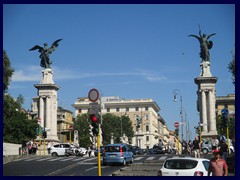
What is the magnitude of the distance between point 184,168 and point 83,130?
93.1 metres

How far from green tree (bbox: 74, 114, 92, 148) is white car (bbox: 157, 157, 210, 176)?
8718 cm

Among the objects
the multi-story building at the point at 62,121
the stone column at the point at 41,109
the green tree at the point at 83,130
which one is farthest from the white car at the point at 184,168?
the multi-story building at the point at 62,121

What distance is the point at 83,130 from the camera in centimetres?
10612

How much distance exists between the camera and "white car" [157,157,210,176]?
45.2ft

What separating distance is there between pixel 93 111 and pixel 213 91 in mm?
41435

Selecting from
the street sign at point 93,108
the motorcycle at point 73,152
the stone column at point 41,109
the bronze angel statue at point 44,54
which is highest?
the bronze angel statue at point 44,54

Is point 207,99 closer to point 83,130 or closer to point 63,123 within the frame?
point 83,130

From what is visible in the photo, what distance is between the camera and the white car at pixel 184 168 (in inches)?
543

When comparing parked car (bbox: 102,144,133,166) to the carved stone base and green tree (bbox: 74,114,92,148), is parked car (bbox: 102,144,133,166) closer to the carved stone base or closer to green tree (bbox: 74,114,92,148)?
the carved stone base

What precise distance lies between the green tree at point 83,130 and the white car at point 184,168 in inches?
3432

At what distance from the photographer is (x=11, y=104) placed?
64.3 m

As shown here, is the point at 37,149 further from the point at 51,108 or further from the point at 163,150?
the point at 163,150

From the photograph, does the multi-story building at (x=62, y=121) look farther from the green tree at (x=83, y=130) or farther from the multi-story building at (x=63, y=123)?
the green tree at (x=83, y=130)

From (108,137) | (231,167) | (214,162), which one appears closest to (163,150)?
(231,167)
